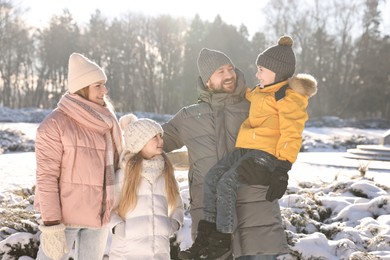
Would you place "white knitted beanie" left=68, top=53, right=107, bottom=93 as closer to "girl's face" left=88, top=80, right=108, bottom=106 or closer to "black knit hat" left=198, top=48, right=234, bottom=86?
"girl's face" left=88, top=80, right=108, bottom=106

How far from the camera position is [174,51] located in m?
47.0

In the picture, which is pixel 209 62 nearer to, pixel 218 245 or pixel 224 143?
pixel 224 143

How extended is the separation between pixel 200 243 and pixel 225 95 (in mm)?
951

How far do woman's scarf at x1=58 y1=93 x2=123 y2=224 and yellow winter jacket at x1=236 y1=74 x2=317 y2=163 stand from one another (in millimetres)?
1013

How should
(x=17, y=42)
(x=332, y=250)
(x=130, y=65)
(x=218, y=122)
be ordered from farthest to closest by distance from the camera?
1. (x=130, y=65)
2. (x=17, y=42)
3. (x=332, y=250)
4. (x=218, y=122)

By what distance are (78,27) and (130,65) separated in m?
7.64

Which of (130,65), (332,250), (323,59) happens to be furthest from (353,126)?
(332,250)

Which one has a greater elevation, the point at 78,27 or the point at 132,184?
the point at 78,27

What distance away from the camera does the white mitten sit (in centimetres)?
306

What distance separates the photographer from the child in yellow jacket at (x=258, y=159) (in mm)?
2723

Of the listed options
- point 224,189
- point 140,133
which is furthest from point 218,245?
point 140,133

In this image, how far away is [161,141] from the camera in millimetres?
3221

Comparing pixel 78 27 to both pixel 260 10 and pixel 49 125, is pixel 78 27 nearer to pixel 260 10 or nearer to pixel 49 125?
pixel 260 10

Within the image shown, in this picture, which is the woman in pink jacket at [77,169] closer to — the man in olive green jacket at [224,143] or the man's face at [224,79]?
the man in olive green jacket at [224,143]
